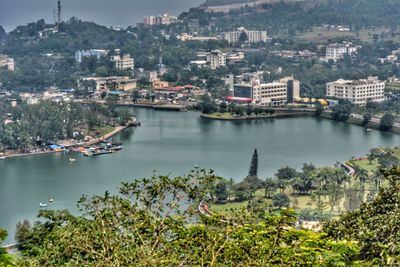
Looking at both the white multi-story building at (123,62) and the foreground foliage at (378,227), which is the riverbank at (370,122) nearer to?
the white multi-story building at (123,62)

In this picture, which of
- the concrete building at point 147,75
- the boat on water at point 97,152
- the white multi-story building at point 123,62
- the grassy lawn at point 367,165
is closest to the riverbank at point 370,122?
the grassy lawn at point 367,165

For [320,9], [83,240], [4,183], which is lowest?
[4,183]

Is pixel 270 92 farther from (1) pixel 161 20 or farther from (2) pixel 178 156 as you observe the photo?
(1) pixel 161 20

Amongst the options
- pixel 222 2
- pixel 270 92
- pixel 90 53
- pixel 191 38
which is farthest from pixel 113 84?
pixel 222 2

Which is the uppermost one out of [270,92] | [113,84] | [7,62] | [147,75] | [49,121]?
[7,62]

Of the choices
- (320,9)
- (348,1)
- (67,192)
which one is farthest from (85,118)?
(348,1)

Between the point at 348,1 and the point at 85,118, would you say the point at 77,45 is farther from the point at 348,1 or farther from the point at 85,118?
the point at 348,1

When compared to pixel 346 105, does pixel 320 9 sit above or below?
above
